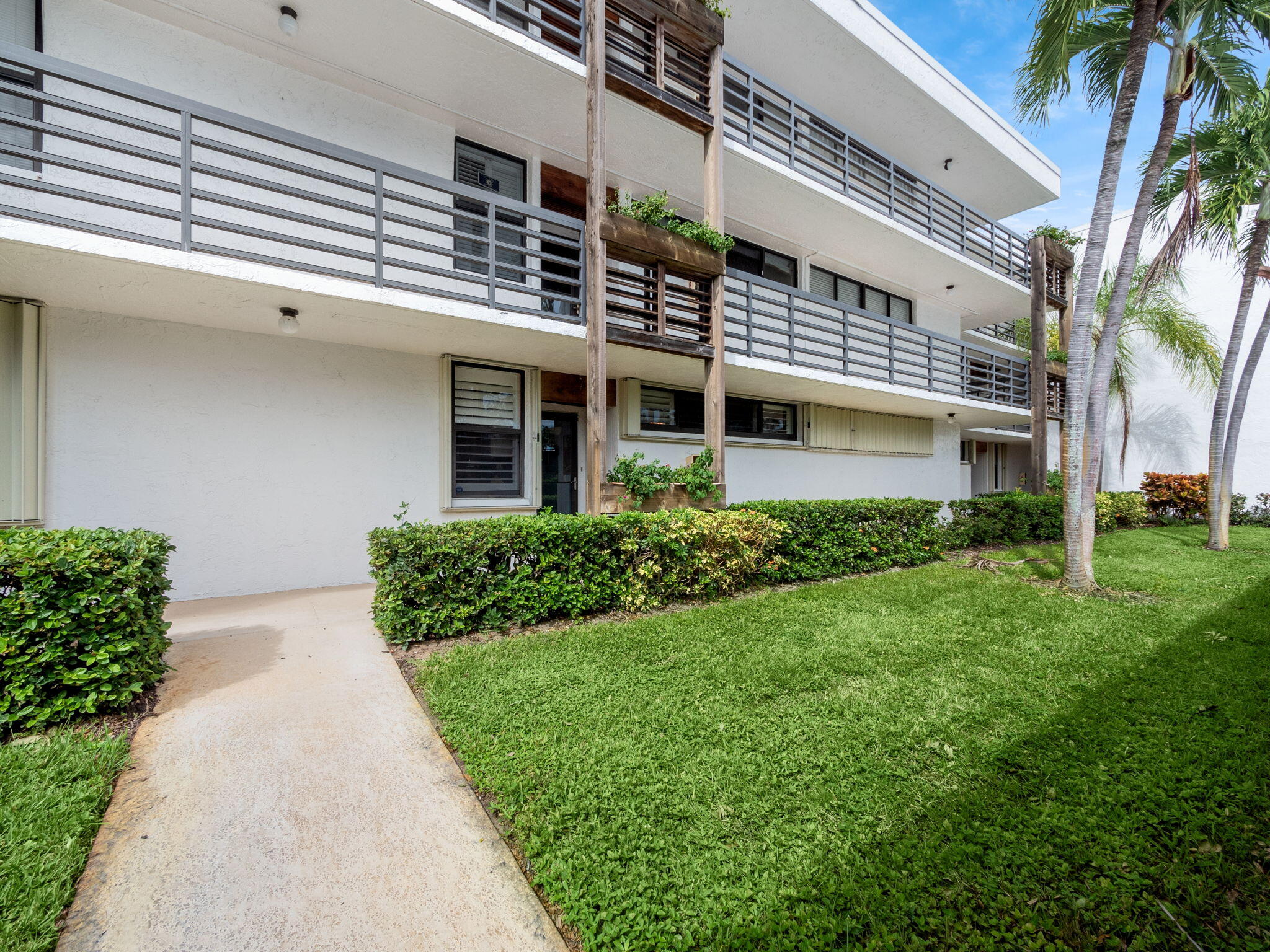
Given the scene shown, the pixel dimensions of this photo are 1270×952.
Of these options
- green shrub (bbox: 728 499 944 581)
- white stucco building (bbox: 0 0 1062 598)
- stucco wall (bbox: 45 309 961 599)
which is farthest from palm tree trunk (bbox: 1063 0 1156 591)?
stucco wall (bbox: 45 309 961 599)

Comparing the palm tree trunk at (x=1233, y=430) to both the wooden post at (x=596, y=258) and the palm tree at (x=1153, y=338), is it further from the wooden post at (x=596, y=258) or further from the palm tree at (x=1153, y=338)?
the wooden post at (x=596, y=258)

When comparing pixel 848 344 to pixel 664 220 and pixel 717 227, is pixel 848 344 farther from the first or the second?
pixel 664 220

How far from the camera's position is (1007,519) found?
10.2m

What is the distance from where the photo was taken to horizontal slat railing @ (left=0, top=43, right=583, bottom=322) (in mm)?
4430

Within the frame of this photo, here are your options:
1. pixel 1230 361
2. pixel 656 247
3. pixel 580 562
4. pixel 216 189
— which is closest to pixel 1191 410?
pixel 1230 361

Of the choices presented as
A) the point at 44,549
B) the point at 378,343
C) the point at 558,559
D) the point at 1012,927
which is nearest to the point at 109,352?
the point at 378,343

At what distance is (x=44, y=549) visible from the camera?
9.93 ft

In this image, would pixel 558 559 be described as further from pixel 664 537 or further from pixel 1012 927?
pixel 1012 927

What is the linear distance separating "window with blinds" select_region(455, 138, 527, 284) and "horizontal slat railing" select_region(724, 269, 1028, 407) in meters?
3.23

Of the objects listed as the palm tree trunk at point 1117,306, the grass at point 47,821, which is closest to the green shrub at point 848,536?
the palm tree trunk at point 1117,306

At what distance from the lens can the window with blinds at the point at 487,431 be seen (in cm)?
751

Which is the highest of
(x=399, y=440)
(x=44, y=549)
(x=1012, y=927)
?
(x=399, y=440)

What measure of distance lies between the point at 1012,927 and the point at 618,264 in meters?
8.77

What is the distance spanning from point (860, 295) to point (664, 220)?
300 inches
